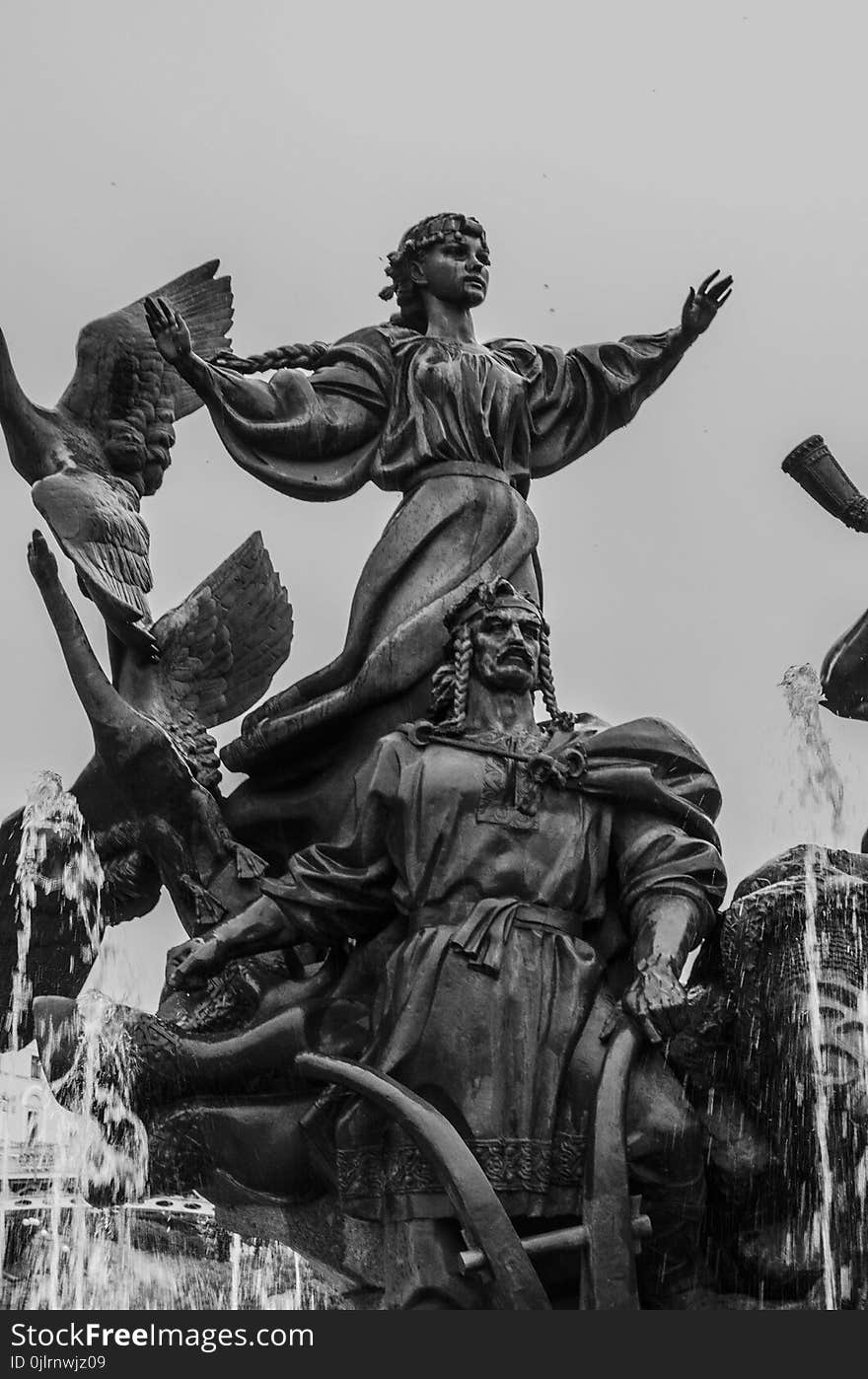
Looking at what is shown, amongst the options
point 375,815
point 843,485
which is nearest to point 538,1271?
point 375,815

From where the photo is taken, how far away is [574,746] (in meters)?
10.5

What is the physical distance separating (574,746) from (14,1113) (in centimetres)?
322

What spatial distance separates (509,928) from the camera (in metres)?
10.0

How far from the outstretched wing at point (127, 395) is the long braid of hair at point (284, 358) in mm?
704

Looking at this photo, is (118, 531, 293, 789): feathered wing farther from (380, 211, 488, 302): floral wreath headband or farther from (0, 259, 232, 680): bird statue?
(380, 211, 488, 302): floral wreath headband

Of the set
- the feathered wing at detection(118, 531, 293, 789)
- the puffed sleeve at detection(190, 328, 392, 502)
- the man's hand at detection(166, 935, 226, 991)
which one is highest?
the puffed sleeve at detection(190, 328, 392, 502)

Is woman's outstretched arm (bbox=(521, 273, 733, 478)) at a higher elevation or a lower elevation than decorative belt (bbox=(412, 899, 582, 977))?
higher

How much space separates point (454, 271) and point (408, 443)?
828mm

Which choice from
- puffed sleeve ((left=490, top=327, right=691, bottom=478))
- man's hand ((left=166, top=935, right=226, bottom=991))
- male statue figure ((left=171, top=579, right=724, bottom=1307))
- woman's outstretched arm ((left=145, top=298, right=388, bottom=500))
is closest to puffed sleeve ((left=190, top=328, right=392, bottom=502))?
woman's outstretched arm ((left=145, top=298, right=388, bottom=500))

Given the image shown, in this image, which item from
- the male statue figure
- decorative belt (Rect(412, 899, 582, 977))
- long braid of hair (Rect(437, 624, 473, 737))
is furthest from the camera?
long braid of hair (Rect(437, 624, 473, 737))

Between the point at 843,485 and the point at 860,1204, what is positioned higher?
the point at 843,485

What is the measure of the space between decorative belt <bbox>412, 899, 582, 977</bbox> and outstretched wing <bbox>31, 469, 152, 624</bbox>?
2.56m

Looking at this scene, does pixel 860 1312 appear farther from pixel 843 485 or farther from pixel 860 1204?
pixel 843 485

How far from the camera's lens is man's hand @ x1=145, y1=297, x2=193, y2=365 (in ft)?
38.1
